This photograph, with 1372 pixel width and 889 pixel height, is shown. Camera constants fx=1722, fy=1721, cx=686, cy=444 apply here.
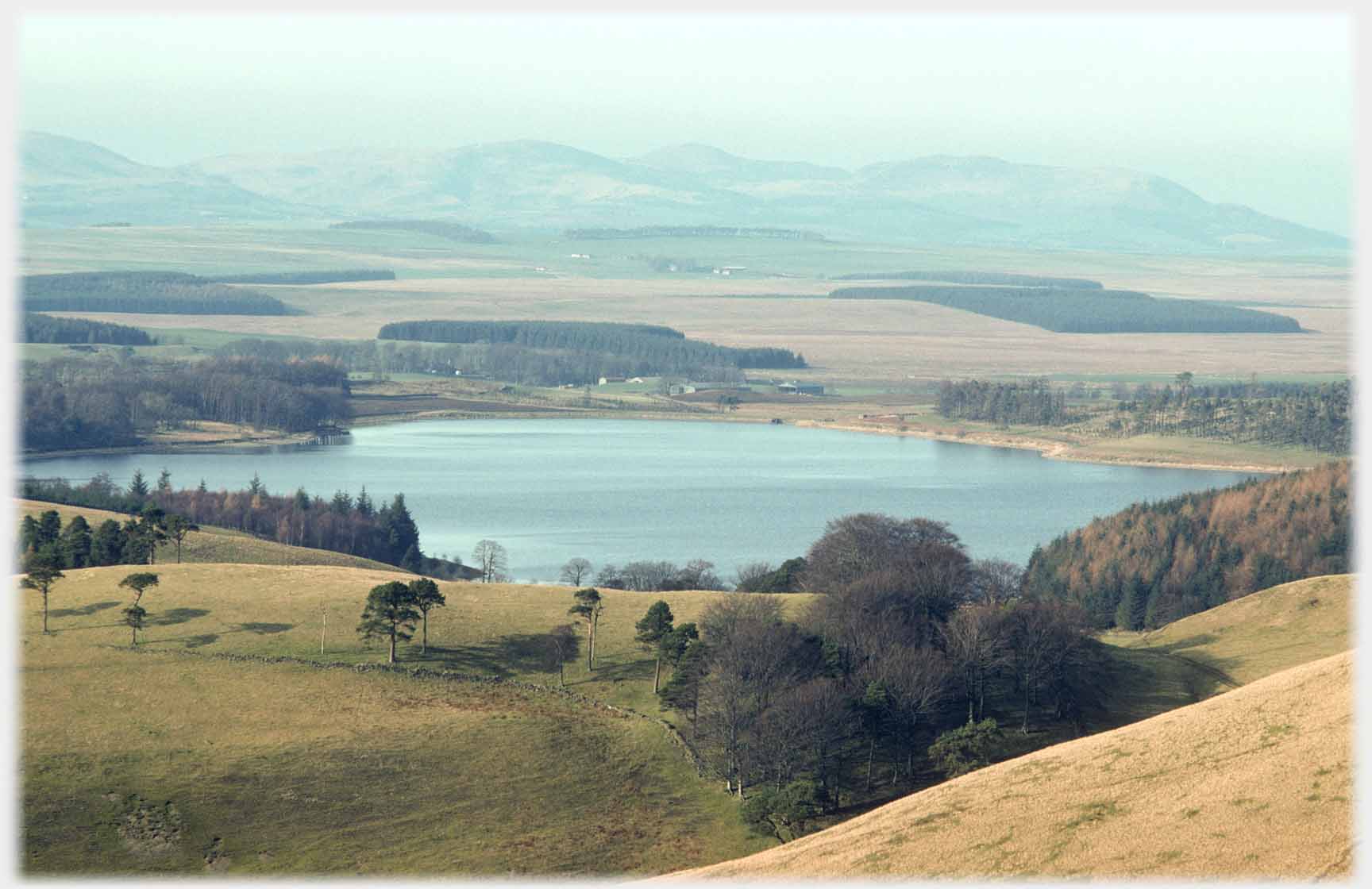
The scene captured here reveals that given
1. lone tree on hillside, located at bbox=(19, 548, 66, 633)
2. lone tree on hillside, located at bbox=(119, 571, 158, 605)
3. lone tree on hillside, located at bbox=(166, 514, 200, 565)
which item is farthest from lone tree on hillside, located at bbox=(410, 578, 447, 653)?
lone tree on hillside, located at bbox=(166, 514, 200, 565)

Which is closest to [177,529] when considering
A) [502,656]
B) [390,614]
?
[390,614]

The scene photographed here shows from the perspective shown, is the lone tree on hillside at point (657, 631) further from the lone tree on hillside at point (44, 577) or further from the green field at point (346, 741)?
the lone tree on hillside at point (44, 577)

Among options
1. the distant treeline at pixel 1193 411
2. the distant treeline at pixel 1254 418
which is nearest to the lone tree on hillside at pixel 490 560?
the distant treeline at pixel 1193 411

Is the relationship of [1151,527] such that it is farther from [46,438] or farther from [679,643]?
[46,438]

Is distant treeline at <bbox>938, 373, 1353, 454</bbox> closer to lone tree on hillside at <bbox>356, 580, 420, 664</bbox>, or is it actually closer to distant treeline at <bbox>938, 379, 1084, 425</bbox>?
distant treeline at <bbox>938, 379, 1084, 425</bbox>

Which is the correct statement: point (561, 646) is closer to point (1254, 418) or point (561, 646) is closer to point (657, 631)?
point (657, 631)

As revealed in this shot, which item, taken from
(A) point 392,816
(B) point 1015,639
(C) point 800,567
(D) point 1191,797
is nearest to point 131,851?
(A) point 392,816
